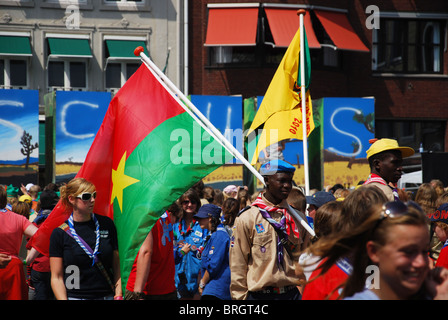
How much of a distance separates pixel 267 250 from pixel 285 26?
1707 cm

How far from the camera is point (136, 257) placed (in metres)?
6.12

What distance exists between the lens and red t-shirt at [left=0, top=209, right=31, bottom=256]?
638 centimetres

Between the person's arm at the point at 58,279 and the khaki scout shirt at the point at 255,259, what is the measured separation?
1.28 metres

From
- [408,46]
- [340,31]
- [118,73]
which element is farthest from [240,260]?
[408,46]

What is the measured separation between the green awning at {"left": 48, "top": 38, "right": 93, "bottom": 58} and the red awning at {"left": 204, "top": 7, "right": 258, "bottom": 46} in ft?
13.0

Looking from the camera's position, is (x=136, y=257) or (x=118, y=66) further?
Answer: (x=118, y=66)

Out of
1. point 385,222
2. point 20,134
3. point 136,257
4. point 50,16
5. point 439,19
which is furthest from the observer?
point 439,19

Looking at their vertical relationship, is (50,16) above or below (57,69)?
above

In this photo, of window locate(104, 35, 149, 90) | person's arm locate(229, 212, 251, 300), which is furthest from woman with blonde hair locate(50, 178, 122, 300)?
Answer: window locate(104, 35, 149, 90)

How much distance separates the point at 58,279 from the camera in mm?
5266

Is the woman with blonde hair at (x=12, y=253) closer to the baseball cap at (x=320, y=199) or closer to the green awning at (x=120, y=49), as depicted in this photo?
the baseball cap at (x=320, y=199)

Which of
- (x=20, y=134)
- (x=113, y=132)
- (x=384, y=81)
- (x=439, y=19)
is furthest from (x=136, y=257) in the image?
(x=439, y=19)
